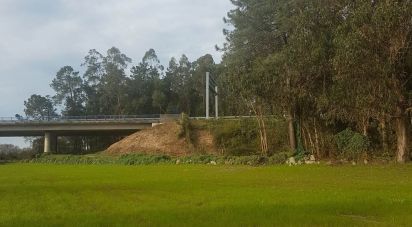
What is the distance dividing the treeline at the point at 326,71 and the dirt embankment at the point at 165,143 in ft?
19.4

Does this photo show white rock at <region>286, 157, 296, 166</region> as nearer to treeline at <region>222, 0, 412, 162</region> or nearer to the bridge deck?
treeline at <region>222, 0, 412, 162</region>

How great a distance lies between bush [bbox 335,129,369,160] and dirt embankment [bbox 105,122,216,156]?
1980 cm

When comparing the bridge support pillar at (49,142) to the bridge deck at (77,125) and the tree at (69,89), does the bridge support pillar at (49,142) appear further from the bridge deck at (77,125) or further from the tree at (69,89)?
the tree at (69,89)

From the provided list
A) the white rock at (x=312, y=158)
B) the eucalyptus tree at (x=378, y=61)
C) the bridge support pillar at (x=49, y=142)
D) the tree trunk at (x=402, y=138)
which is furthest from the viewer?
the bridge support pillar at (x=49, y=142)

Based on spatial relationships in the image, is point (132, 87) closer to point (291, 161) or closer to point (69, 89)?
point (69, 89)

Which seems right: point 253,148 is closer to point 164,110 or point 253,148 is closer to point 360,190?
point 360,190

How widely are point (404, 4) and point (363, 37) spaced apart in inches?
115

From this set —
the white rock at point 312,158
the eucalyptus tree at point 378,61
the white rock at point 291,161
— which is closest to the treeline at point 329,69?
the eucalyptus tree at point 378,61

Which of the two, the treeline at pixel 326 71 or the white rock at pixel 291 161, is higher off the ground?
the treeline at pixel 326 71

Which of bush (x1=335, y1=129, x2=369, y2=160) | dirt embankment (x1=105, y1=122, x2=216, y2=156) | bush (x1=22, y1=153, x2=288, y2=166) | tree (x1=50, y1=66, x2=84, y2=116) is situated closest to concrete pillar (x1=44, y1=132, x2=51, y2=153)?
bush (x1=22, y1=153, x2=288, y2=166)

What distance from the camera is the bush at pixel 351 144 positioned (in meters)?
37.2

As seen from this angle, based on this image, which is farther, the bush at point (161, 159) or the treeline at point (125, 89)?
the treeline at point (125, 89)

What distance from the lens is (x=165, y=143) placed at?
2356 inches

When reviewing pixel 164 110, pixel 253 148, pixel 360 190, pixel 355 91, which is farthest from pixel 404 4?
pixel 164 110
